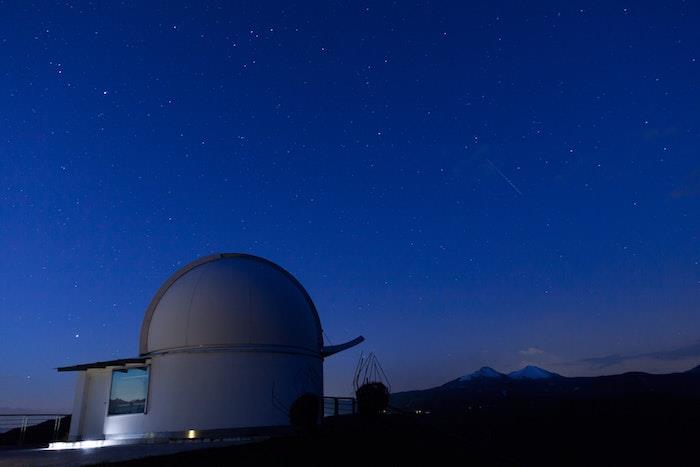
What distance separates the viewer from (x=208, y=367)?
15.6 meters

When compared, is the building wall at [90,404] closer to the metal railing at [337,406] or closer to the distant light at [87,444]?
the distant light at [87,444]

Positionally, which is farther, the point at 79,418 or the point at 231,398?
the point at 79,418

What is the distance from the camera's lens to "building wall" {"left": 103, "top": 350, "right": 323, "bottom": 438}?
15281 millimetres

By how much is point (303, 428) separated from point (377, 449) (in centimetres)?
289

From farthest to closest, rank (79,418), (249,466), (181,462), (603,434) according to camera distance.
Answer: (603,434)
(79,418)
(181,462)
(249,466)

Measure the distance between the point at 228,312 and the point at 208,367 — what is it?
6.51 feet

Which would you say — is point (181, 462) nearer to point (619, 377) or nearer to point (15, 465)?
point (15, 465)

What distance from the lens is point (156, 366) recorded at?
16.0m

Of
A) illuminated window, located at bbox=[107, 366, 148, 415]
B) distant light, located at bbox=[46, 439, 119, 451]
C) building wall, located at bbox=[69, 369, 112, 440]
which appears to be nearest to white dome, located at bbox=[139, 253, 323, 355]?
illuminated window, located at bbox=[107, 366, 148, 415]

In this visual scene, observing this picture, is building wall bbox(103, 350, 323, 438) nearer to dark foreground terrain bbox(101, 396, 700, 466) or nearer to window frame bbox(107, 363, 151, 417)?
window frame bbox(107, 363, 151, 417)

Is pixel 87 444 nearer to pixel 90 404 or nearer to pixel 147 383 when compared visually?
pixel 90 404

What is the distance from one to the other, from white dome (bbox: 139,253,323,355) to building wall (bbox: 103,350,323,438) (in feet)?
1.76

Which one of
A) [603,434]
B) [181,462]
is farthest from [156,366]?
[603,434]

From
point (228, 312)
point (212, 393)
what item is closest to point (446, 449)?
point (212, 393)
